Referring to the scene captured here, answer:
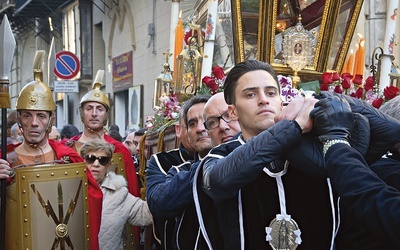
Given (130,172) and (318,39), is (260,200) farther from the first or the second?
(130,172)

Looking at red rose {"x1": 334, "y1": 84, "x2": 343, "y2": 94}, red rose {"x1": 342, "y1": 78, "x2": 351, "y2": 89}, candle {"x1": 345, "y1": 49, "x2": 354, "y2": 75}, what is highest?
candle {"x1": 345, "y1": 49, "x2": 354, "y2": 75}

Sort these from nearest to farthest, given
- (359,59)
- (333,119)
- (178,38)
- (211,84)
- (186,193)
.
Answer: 1. (333,119)
2. (186,193)
3. (211,84)
4. (359,59)
5. (178,38)

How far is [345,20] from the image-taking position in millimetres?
5801

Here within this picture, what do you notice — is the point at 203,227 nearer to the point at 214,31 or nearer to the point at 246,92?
the point at 246,92

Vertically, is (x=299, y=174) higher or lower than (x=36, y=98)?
lower

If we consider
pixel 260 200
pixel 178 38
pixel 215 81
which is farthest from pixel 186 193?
pixel 178 38

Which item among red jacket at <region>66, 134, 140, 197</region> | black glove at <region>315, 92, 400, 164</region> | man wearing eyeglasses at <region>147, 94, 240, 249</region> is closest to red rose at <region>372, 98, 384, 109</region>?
man wearing eyeglasses at <region>147, 94, 240, 249</region>

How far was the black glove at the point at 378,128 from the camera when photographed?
8.37ft

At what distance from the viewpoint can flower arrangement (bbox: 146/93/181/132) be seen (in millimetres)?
5839

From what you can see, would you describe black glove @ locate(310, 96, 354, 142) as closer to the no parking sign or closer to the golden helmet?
the golden helmet

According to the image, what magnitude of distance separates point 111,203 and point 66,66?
29.0 ft

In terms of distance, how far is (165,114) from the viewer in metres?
6.08

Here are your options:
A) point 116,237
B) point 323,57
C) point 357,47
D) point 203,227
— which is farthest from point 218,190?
point 357,47

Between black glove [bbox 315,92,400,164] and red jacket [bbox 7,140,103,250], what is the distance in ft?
9.38
